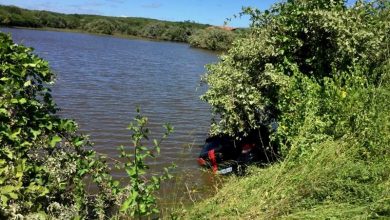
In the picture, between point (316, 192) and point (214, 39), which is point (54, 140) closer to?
point (316, 192)

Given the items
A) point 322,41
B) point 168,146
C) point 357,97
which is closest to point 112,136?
point 168,146

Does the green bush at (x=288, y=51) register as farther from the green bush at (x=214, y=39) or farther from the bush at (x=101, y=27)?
the bush at (x=101, y=27)

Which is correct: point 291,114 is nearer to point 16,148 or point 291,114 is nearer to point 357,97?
point 357,97

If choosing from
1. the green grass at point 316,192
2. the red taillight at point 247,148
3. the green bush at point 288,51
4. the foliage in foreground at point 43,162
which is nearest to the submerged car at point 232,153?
the red taillight at point 247,148

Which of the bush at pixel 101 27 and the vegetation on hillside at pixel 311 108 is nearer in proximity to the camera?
the vegetation on hillside at pixel 311 108

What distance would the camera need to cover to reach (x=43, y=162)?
18.7 feet

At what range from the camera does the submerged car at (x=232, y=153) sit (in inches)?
402

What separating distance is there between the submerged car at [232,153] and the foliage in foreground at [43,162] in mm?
4405

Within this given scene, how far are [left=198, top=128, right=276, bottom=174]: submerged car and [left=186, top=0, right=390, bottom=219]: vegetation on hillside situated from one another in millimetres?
316

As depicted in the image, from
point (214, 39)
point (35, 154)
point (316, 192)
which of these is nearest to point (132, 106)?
point (35, 154)

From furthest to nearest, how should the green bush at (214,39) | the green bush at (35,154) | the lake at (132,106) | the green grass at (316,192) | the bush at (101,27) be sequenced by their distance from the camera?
1. the bush at (101,27)
2. the green bush at (214,39)
3. the lake at (132,106)
4. the green grass at (316,192)
5. the green bush at (35,154)

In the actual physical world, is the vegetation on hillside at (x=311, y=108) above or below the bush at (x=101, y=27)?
below

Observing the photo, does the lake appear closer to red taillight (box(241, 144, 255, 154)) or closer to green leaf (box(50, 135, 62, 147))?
red taillight (box(241, 144, 255, 154))

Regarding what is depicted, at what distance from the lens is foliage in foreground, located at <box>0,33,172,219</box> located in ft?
15.9
